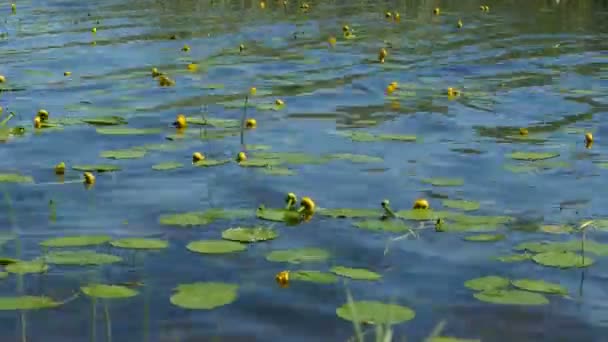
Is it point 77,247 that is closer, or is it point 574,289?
point 574,289

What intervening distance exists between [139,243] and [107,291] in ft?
2.64

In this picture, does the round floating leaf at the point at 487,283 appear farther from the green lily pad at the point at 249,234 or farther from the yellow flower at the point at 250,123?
the yellow flower at the point at 250,123

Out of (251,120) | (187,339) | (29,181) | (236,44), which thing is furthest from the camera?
(236,44)

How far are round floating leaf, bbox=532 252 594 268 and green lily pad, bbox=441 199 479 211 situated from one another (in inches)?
39.0

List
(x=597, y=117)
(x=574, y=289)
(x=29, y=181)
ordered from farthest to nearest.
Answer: (x=597, y=117), (x=29, y=181), (x=574, y=289)

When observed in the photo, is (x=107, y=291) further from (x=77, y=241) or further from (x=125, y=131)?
(x=125, y=131)

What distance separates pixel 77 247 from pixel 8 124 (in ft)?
13.0

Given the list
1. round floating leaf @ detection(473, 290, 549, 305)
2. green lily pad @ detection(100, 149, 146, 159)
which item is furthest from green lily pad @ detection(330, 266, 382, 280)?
green lily pad @ detection(100, 149, 146, 159)

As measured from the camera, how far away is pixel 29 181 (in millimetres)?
7051

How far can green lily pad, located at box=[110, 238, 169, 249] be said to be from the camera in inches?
217

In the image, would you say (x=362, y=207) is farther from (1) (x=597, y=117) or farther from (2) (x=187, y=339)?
(1) (x=597, y=117)

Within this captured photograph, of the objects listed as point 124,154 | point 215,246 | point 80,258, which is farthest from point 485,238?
point 124,154

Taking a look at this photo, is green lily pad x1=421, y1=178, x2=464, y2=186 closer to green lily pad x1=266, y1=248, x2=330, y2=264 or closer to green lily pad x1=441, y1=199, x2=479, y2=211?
green lily pad x1=441, y1=199, x2=479, y2=211

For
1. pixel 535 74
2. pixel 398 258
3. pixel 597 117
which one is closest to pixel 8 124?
pixel 398 258
